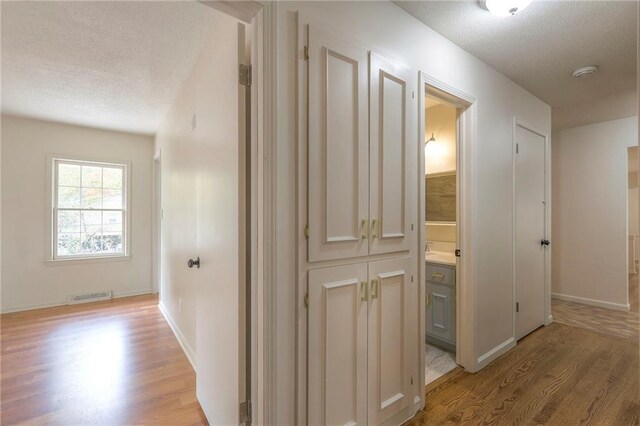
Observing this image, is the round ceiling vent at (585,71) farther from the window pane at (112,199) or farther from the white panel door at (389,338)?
the window pane at (112,199)

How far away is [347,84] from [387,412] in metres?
1.78

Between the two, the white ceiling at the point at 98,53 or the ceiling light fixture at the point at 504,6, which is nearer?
the ceiling light fixture at the point at 504,6

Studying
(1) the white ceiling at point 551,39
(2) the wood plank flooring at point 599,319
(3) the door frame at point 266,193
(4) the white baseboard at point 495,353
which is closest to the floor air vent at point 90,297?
(3) the door frame at point 266,193

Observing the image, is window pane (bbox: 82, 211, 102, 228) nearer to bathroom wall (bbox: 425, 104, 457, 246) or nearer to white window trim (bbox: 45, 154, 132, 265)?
white window trim (bbox: 45, 154, 132, 265)

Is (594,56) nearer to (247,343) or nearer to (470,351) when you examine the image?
(470,351)

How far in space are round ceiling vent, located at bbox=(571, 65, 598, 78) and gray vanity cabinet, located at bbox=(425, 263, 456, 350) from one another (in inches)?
79.3

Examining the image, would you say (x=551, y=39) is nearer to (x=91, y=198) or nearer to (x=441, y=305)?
(x=441, y=305)

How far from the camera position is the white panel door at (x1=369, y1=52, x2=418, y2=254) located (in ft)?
5.18

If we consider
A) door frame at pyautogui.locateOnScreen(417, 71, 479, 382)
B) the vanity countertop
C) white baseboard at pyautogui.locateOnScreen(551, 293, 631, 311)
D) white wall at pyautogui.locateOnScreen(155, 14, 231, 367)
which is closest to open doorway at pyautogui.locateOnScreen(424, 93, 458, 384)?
the vanity countertop

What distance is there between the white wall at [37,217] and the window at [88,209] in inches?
5.4

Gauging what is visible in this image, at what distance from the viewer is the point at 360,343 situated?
1514mm

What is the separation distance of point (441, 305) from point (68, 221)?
15.9 ft

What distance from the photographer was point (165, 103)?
325 cm

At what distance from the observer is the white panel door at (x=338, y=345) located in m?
1.35
